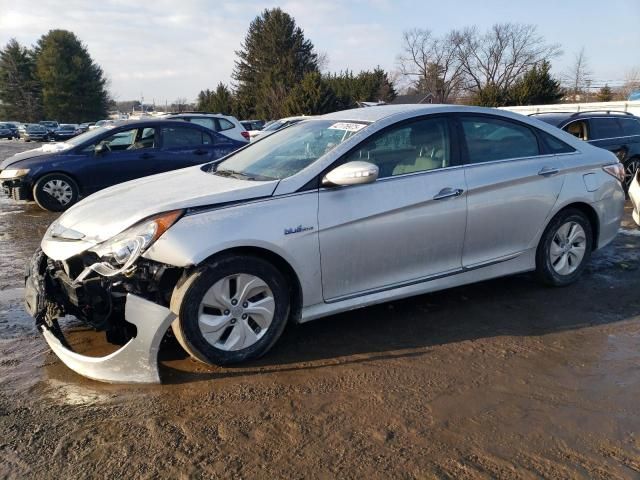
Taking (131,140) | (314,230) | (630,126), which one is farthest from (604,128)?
(314,230)

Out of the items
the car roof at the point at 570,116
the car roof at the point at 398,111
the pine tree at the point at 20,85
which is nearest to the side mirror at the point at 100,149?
the car roof at the point at 398,111

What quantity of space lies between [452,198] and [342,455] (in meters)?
2.19

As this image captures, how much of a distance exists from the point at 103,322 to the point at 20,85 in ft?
253

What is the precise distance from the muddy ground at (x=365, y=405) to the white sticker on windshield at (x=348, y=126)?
4.74ft

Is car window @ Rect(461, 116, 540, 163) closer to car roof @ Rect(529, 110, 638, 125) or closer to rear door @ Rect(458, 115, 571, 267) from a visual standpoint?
rear door @ Rect(458, 115, 571, 267)

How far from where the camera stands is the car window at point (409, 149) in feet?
13.1

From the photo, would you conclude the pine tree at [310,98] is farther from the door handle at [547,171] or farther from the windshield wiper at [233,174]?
the windshield wiper at [233,174]

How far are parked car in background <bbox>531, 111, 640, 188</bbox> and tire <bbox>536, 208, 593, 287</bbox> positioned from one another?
17.9ft

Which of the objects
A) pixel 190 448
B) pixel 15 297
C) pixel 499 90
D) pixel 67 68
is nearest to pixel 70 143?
pixel 15 297

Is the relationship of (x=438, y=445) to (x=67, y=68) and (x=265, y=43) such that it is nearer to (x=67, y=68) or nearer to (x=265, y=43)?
(x=265, y=43)

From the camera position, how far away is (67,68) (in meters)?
66.3

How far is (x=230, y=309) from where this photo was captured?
340cm

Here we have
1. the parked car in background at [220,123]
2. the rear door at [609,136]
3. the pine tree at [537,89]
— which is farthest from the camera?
the pine tree at [537,89]

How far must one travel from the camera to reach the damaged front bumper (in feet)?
10.3
